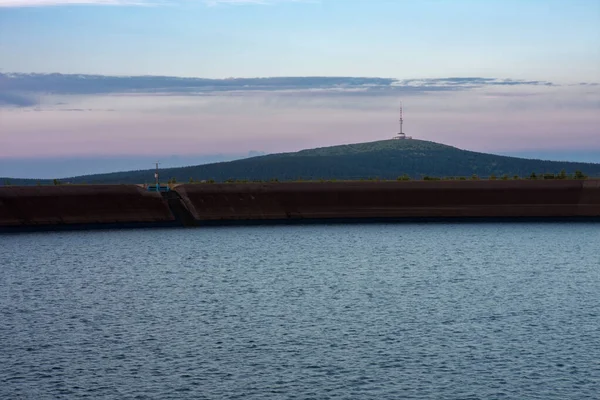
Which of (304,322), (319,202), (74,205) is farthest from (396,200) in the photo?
(304,322)

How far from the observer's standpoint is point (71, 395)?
82.5 feet

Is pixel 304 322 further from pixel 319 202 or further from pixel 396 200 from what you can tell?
pixel 396 200

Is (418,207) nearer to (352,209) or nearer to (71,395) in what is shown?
(352,209)

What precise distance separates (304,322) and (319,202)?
168 ft

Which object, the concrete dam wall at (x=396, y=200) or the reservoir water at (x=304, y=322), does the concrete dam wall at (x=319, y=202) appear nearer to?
the concrete dam wall at (x=396, y=200)

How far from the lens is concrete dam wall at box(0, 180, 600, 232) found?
83188mm

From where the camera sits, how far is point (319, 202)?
86.2 metres

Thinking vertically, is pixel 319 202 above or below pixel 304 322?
above

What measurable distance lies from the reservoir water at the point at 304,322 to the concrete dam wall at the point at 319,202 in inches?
703

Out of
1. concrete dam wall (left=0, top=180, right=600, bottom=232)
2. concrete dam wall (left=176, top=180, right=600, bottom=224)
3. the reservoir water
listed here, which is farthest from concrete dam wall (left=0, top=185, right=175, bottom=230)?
the reservoir water

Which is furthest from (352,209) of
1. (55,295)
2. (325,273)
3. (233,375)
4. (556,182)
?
(233,375)

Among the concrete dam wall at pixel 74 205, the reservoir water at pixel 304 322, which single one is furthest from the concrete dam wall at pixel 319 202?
the reservoir water at pixel 304 322

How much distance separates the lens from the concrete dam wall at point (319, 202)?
8319cm

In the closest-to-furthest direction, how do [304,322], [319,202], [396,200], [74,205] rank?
[304,322] < [74,205] < [396,200] < [319,202]
